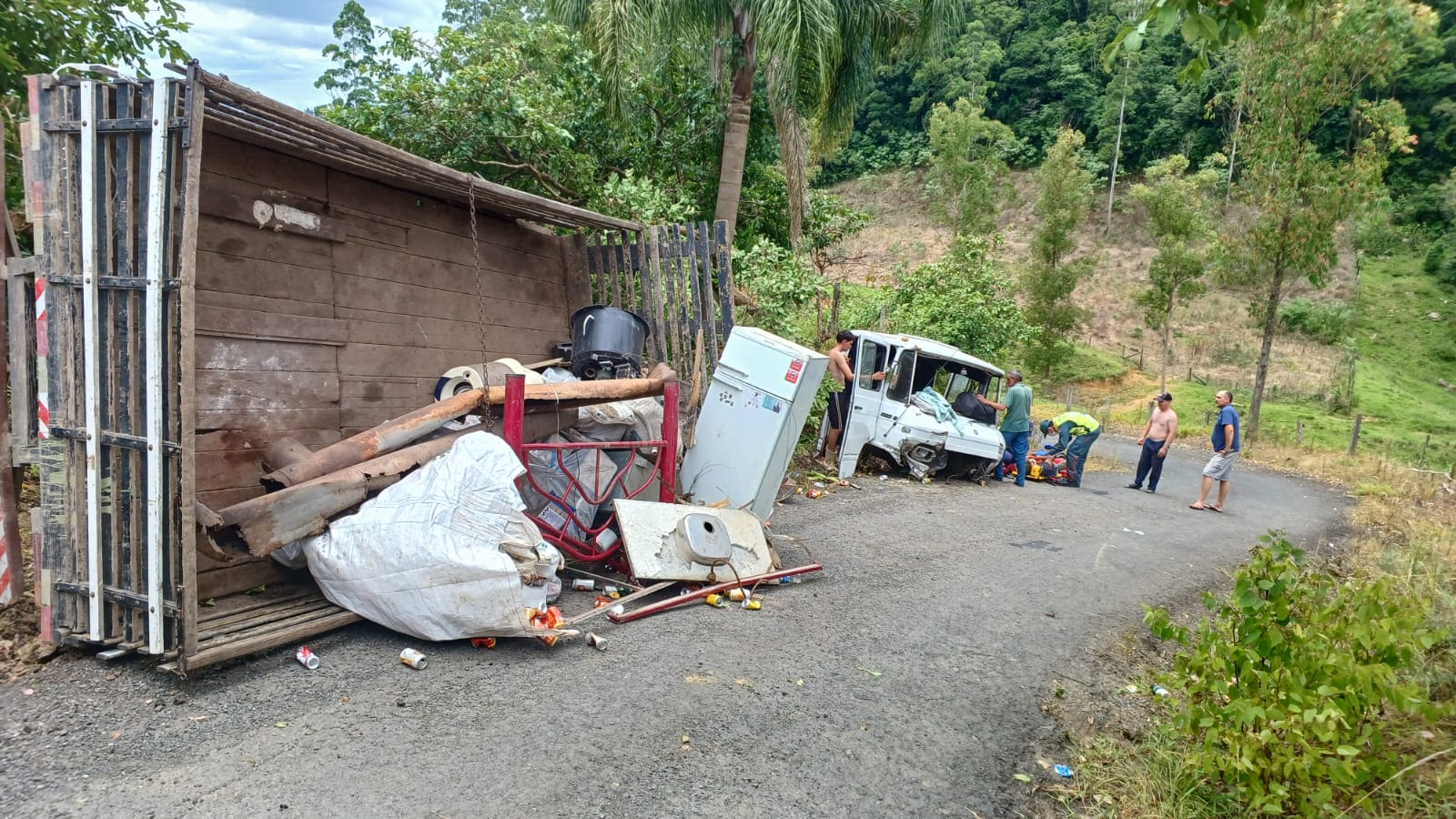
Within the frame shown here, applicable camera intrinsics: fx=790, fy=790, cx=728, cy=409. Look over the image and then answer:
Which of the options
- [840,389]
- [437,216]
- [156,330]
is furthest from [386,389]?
[840,389]

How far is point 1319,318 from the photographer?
35.7 m

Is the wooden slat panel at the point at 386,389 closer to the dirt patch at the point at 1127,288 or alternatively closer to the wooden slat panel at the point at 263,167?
the wooden slat panel at the point at 263,167

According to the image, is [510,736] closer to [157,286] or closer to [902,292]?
[157,286]

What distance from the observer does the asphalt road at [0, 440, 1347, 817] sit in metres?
2.79

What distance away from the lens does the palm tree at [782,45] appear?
10891mm

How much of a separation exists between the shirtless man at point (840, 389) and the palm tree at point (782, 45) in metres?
2.97

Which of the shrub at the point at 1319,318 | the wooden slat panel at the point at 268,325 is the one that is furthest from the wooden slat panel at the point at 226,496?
the shrub at the point at 1319,318

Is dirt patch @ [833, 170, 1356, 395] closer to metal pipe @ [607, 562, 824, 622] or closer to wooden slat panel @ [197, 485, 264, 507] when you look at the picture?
metal pipe @ [607, 562, 824, 622]

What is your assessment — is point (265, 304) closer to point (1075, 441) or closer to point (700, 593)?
point (700, 593)

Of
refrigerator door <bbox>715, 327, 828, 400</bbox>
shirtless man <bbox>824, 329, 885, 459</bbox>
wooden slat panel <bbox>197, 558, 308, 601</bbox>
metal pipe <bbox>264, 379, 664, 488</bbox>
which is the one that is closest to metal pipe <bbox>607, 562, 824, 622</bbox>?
refrigerator door <bbox>715, 327, 828, 400</bbox>

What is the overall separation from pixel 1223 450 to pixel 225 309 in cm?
1161

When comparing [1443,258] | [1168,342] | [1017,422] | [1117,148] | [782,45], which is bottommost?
[1017,422]

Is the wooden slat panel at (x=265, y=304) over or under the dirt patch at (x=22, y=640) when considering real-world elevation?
over

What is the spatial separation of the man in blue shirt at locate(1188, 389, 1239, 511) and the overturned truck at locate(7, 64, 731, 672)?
747cm
